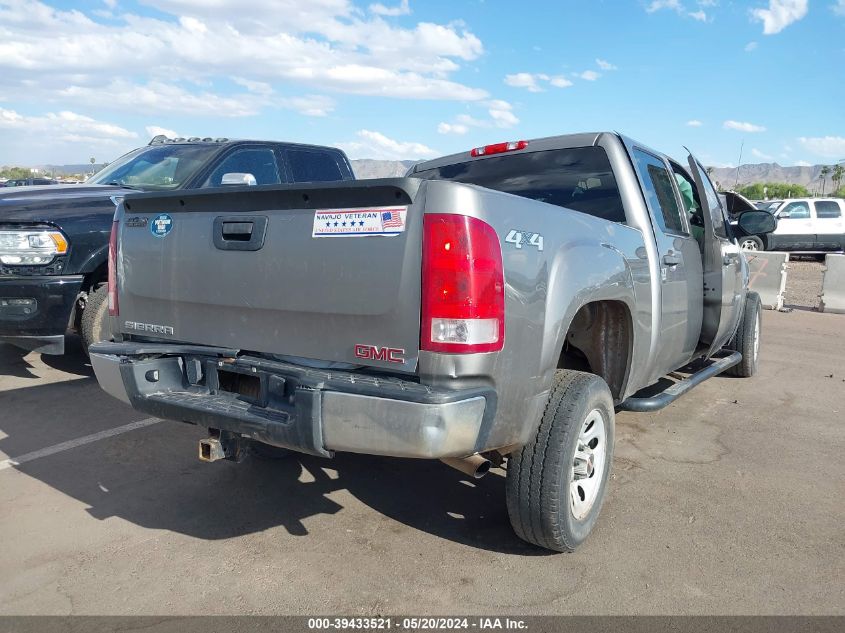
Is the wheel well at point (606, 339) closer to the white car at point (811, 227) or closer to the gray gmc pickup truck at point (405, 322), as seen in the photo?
the gray gmc pickup truck at point (405, 322)

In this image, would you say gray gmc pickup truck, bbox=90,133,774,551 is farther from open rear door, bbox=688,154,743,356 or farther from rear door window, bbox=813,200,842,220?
rear door window, bbox=813,200,842,220

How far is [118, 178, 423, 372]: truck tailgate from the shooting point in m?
2.53

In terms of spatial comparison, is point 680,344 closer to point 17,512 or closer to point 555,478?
point 555,478

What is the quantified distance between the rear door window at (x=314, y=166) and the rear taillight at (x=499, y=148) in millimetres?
2830

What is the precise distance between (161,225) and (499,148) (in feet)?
7.16

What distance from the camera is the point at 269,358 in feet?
9.53

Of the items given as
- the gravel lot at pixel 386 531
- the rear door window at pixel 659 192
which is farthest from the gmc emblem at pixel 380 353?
the rear door window at pixel 659 192

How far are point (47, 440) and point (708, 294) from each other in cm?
468

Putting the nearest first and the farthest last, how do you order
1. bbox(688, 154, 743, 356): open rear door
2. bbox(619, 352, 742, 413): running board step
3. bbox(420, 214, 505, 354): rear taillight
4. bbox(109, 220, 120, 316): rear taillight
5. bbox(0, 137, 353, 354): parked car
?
bbox(420, 214, 505, 354): rear taillight
bbox(109, 220, 120, 316): rear taillight
bbox(619, 352, 742, 413): running board step
bbox(688, 154, 743, 356): open rear door
bbox(0, 137, 353, 354): parked car

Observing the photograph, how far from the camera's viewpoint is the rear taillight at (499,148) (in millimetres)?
4332

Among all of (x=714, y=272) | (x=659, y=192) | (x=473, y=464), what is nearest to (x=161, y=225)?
(x=473, y=464)

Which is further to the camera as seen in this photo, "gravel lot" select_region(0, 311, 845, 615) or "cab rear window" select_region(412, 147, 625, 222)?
"cab rear window" select_region(412, 147, 625, 222)

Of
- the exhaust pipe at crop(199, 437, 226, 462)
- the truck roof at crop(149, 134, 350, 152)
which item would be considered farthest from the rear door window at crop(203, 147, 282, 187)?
the exhaust pipe at crop(199, 437, 226, 462)

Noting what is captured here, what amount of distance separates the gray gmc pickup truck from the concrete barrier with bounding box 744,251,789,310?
8839 millimetres
